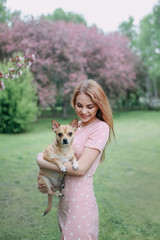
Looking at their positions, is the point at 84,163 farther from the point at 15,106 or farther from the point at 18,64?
the point at 15,106

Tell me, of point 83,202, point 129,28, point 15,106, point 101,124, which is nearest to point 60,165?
point 83,202

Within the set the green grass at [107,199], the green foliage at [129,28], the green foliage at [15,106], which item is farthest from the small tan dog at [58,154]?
the green foliage at [129,28]

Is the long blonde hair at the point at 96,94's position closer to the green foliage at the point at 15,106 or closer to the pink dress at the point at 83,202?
the pink dress at the point at 83,202

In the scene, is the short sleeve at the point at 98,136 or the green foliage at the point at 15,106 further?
the green foliage at the point at 15,106

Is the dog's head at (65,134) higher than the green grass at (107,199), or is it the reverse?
the dog's head at (65,134)

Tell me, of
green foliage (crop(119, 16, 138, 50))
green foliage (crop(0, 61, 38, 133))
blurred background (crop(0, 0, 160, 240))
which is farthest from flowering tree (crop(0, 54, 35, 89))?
green foliage (crop(119, 16, 138, 50))

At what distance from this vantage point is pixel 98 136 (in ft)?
6.60

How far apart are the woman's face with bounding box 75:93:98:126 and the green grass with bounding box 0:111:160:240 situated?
89.7 inches

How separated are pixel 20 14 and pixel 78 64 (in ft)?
16.0

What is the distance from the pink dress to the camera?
2.00 meters

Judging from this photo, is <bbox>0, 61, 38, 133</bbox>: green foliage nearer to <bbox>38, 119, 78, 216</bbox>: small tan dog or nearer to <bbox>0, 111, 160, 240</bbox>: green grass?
<bbox>0, 111, 160, 240</bbox>: green grass

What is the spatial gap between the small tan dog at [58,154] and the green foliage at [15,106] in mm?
10560

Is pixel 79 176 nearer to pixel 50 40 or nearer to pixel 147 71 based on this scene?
pixel 50 40

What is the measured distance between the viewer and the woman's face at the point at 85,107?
81.0 inches
